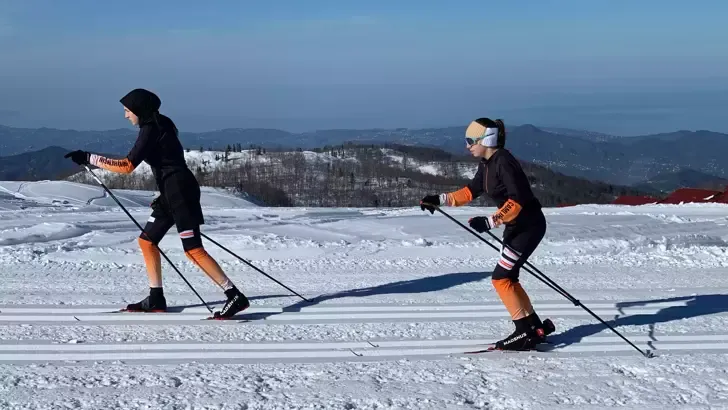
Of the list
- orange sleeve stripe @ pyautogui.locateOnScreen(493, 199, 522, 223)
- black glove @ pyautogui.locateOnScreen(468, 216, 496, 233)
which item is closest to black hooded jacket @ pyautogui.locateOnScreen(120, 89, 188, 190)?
black glove @ pyautogui.locateOnScreen(468, 216, 496, 233)

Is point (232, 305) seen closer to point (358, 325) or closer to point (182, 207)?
point (182, 207)

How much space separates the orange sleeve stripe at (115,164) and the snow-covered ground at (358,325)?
4.55 ft

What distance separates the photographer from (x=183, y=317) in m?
7.25

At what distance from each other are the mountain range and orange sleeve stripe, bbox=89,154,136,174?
75.3m

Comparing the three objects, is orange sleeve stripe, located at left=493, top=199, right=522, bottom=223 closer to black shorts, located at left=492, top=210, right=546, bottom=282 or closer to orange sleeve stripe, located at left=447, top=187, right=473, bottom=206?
black shorts, located at left=492, top=210, right=546, bottom=282

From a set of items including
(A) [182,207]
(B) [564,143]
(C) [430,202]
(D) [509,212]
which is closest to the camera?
(D) [509,212]

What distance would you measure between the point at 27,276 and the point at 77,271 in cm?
62

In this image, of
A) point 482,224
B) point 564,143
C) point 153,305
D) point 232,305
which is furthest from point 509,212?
point 564,143

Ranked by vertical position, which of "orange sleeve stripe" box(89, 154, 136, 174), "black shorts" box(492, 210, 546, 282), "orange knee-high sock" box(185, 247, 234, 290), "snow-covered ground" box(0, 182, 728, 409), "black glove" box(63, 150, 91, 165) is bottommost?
"snow-covered ground" box(0, 182, 728, 409)

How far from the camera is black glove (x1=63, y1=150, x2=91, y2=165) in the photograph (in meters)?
6.76

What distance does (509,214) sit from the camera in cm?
599

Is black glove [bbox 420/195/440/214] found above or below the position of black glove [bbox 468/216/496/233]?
above

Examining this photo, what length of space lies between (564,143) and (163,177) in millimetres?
101474

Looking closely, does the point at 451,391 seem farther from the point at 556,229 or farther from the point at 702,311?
the point at 556,229
